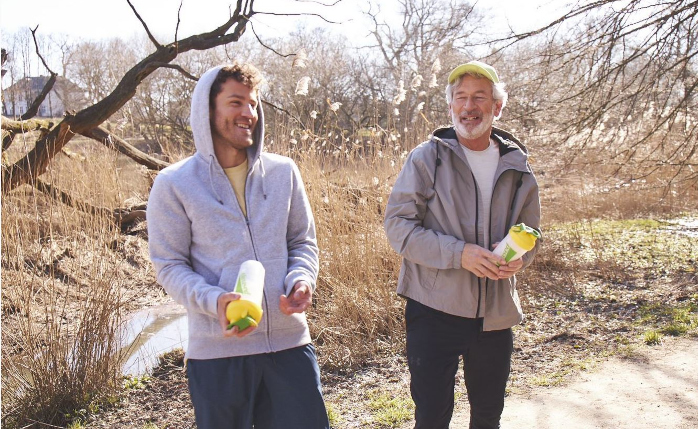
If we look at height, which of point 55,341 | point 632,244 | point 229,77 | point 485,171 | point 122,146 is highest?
point 122,146

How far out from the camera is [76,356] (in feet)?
13.0

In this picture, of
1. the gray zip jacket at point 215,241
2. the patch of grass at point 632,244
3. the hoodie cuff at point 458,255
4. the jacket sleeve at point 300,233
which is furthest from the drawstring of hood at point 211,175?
the patch of grass at point 632,244

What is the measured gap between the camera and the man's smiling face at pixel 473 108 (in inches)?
104

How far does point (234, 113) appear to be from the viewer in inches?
89.4

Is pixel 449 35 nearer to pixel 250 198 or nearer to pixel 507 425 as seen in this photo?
pixel 507 425

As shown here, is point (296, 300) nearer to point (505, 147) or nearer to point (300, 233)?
point (300, 233)

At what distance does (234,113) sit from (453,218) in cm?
97

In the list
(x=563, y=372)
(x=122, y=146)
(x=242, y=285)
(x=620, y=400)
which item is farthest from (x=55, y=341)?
(x=122, y=146)

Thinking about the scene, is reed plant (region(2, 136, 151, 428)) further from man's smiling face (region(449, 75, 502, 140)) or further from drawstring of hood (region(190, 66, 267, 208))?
man's smiling face (region(449, 75, 502, 140))

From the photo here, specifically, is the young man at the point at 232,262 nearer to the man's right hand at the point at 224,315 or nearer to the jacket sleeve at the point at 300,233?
the jacket sleeve at the point at 300,233

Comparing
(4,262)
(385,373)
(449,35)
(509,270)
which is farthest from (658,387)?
(449,35)

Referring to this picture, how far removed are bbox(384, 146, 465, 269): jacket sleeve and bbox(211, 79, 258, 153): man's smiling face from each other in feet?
2.30

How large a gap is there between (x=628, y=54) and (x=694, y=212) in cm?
428

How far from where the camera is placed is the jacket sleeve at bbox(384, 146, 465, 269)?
2.53m
